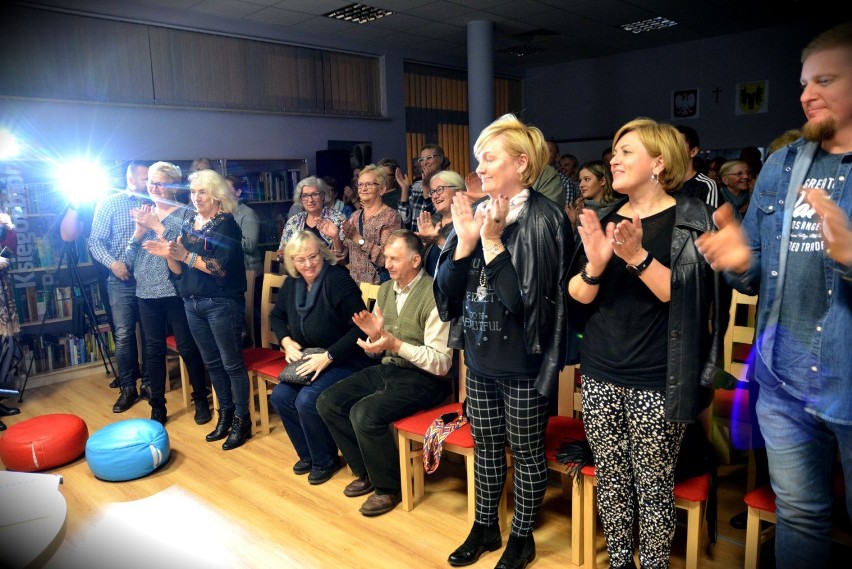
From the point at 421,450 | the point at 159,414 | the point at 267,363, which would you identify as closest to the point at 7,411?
the point at 159,414

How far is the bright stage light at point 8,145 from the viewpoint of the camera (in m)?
4.46

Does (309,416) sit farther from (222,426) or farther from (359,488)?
(222,426)

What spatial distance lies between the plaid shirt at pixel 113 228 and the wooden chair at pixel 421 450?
235 centimetres

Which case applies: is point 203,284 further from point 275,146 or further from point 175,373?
point 275,146

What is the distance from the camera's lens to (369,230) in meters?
3.64

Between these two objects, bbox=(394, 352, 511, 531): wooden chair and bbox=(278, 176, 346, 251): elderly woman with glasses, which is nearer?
bbox=(394, 352, 511, 531): wooden chair

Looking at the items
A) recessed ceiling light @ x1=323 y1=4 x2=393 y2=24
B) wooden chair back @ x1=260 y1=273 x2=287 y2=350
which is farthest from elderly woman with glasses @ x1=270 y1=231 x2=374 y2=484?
recessed ceiling light @ x1=323 y1=4 x2=393 y2=24

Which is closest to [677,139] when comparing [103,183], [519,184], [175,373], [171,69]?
[519,184]

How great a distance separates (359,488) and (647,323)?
159 cm

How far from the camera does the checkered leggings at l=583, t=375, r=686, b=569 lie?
1.71 m

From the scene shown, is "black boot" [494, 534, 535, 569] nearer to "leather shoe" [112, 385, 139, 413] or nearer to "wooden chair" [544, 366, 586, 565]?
"wooden chair" [544, 366, 586, 565]

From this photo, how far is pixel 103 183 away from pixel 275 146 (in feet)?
5.94

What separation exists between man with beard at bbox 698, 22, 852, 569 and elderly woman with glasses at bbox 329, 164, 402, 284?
2.31m

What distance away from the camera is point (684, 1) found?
19.7 feet
